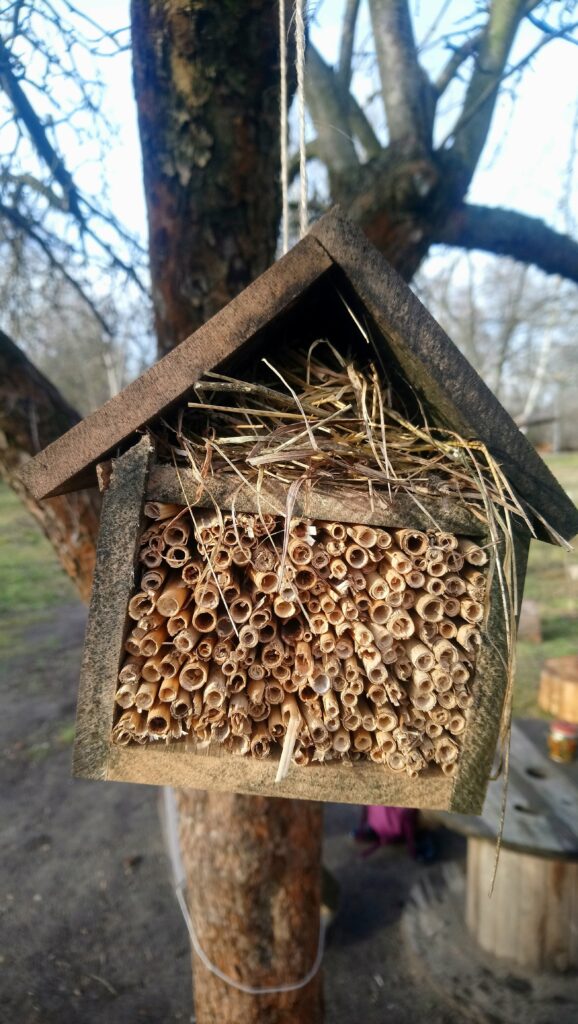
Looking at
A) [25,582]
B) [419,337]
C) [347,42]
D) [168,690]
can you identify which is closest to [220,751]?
[168,690]

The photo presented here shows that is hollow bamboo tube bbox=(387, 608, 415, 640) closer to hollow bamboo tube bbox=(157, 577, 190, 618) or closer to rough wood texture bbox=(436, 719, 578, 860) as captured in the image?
hollow bamboo tube bbox=(157, 577, 190, 618)

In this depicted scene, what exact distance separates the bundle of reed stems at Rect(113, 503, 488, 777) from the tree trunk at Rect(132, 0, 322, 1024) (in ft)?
4.66

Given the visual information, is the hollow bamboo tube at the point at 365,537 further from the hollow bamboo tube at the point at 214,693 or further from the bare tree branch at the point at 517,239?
the bare tree branch at the point at 517,239

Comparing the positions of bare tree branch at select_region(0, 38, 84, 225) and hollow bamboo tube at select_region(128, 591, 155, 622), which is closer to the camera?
hollow bamboo tube at select_region(128, 591, 155, 622)

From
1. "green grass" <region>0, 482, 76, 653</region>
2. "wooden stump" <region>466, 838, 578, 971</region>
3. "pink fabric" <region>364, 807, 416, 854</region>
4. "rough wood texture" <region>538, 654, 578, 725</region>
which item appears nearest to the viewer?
"wooden stump" <region>466, 838, 578, 971</region>

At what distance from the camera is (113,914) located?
4.64 meters

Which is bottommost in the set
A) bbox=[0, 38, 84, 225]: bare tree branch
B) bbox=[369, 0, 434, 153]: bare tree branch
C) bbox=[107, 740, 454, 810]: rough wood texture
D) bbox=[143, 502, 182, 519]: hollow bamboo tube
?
bbox=[107, 740, 454, 810]: rough wood texture

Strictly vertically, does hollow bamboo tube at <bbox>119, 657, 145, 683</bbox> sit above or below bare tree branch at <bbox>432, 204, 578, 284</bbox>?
below

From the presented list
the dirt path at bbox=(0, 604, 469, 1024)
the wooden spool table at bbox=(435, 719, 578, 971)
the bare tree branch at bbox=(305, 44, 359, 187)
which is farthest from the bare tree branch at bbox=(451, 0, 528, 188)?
the dirt path at bbox=(0, 604, 469, 1024)

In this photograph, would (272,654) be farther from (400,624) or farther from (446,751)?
(446,751)

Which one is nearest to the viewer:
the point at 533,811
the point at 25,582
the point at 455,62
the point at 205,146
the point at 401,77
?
the point at 205,146

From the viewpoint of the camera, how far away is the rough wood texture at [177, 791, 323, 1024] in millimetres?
2668

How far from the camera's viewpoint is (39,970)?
4113 mm

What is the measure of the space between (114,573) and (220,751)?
18.2 inches
